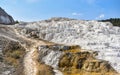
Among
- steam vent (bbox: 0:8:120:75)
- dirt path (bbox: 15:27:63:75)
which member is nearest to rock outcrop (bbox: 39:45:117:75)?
steam vent (bbox: 0:8:120:75)

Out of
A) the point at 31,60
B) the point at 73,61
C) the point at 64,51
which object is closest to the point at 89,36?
the point at 64,51

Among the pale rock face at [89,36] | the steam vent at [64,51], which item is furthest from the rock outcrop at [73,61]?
the pale rock face at [89,36]

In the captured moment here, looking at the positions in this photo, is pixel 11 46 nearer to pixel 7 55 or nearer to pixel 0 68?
pixel 7 55

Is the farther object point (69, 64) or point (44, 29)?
point (44, 29)

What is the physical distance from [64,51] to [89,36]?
12.7 metres

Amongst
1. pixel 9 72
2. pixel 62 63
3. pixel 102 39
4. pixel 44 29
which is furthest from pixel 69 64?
pixel 44 29

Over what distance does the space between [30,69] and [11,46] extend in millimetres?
12747

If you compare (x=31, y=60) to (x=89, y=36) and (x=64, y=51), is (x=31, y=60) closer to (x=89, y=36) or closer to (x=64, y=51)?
(x=64, y=51)

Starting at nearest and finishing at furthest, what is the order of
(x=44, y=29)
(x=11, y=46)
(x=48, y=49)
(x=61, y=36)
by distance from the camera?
(x=48, y=49) < (x=11, y=46) < (x=61, y=36) < (x=44, y=29)

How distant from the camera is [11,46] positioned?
57.8 meters

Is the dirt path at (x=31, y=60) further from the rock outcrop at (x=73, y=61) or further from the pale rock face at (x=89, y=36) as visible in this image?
the pale rock face at (x=89, y=36)

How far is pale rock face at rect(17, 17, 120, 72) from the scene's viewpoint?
166 ft

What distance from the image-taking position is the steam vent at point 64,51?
46.0m

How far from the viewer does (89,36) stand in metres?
64.1
